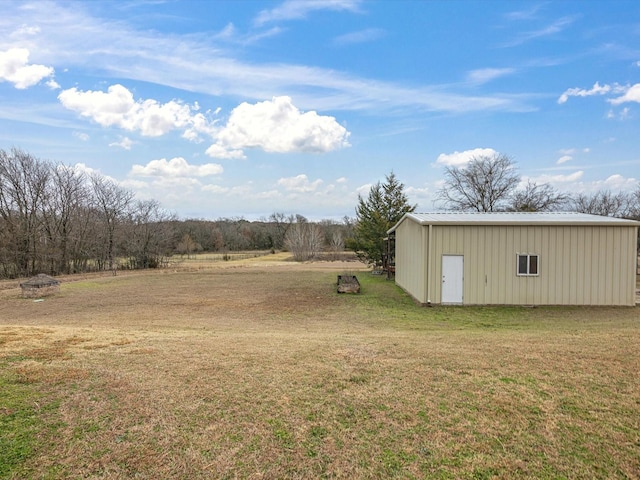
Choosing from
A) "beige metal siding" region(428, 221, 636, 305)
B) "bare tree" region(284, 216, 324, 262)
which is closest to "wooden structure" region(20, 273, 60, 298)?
"beige metal siding" region(428, 221, 636, 305)

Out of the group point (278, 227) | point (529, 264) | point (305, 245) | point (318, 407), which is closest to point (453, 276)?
point (529, 264)

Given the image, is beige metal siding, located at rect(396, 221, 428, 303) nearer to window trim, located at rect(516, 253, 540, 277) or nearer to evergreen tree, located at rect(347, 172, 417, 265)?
window trim, located at rect(516, 253, 540, 277)

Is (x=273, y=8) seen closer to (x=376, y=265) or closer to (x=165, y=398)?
(x=165, y=398)

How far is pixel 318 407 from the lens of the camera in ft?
12.1

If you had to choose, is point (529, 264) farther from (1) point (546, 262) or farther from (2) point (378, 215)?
(2) point (378, 215)

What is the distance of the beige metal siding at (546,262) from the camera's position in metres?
12.5

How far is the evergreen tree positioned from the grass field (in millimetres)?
19529

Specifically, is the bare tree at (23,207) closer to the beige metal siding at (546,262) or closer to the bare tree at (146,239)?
the bare tree at (146,239)

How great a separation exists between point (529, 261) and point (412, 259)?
4.14 metres

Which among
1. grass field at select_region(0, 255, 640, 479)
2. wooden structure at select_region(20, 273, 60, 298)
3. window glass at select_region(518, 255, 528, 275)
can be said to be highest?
window glass at select_region(518, 255, 528, 275)

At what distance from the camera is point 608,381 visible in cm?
435

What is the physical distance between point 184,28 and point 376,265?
1998 centimetres

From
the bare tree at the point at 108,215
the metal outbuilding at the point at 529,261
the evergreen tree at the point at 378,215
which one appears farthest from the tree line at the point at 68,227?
the metal outbuilding at the point at 529,261

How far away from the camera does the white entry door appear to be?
12.8m
